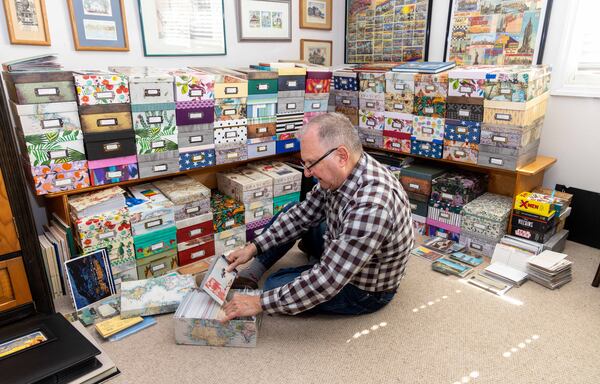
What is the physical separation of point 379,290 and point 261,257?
67 centimetres

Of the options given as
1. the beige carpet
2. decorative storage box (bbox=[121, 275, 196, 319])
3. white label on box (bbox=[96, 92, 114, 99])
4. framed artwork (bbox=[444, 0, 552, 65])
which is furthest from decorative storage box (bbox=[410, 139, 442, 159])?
white label on box (bbox=[96, 92, 114, 99])

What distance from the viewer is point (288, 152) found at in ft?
9.80

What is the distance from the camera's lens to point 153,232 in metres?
2.24

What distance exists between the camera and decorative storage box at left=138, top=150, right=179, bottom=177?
2250mm

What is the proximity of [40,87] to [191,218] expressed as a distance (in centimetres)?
98

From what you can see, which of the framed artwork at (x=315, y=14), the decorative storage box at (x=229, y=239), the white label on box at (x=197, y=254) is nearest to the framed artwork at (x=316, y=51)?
the framed artwork at (x=315, y=14)

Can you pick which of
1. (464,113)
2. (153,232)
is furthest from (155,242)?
(464,113)

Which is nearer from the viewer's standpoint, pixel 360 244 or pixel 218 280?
pixel 360 244

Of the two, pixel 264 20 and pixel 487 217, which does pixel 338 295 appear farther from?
pixel 264 20

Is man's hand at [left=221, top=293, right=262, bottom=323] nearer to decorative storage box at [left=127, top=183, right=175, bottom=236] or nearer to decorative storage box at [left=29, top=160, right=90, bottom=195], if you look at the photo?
decorative storage box at [left=127, top=183, right=175, bottom=236]

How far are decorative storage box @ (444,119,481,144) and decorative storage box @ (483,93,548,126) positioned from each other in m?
0.08

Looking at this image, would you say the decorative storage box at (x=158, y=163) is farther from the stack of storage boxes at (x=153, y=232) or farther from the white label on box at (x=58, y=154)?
the white label on box at (x=58, y=154)

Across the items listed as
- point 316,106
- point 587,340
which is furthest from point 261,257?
point 587,340

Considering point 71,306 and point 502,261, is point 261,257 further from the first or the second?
point 502,261
